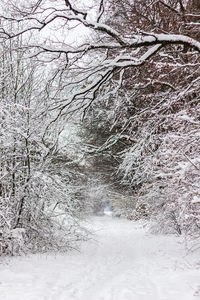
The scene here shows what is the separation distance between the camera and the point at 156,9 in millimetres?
8422

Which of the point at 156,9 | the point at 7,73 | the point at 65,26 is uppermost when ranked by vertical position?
the point at 156,9

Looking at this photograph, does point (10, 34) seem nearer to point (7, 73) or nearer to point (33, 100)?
point (7, 73)

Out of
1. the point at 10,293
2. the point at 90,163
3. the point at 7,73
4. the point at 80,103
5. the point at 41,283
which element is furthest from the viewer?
the point at 90,163

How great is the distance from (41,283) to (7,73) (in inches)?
230

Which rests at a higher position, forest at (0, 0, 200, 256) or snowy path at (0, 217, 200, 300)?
forest at (0, 0, 200, 256)

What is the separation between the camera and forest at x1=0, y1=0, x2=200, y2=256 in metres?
5.69

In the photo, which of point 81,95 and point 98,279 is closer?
point 98,279

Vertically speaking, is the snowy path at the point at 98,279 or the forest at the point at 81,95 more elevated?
the forest at the point at 81,95

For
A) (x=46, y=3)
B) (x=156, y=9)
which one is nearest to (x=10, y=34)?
(x=46, y=3)

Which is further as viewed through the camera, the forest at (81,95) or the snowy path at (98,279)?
the forest at (81,95)

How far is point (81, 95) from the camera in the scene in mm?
6812

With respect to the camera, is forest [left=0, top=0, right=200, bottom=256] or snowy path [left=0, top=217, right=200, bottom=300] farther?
forest [left=0, top=0, right=200, bottom=256]

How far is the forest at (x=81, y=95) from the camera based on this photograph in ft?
18.7

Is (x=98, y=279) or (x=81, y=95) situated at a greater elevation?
(x=81, y=95)
